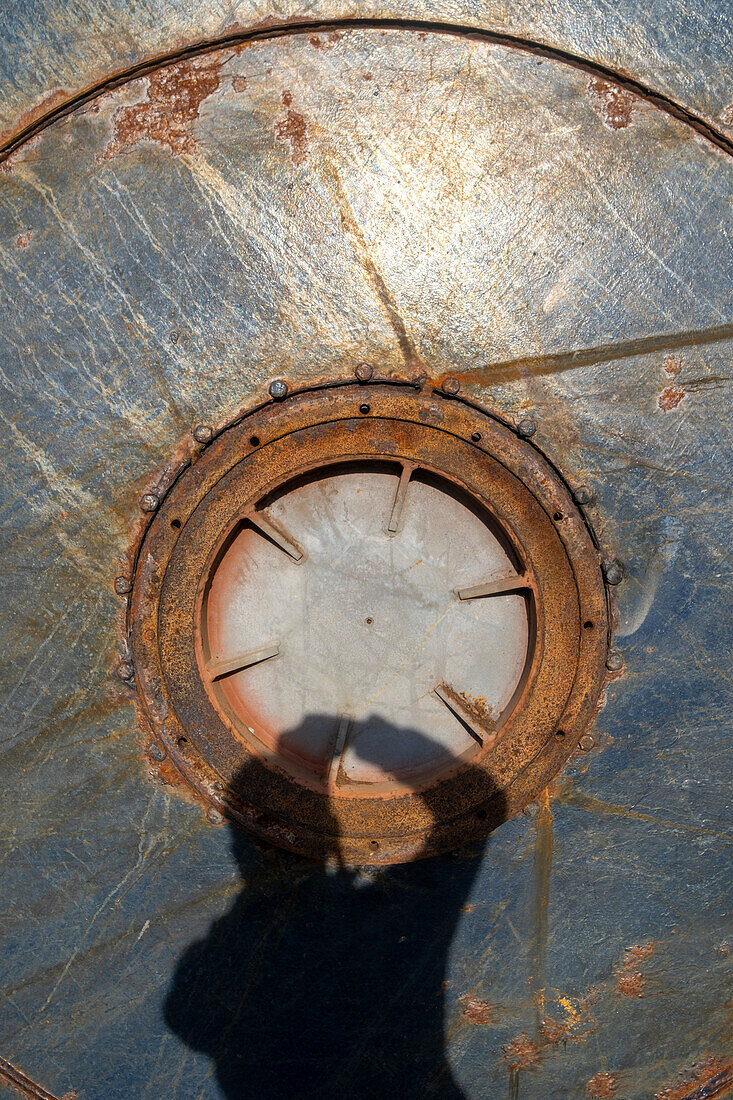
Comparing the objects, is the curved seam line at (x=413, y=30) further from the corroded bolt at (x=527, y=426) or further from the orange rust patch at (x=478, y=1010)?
the orange rust patch at (x=478, y=1010)

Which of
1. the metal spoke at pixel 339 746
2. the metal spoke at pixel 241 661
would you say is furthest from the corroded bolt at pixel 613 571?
the metal spoke at pixel 241 661

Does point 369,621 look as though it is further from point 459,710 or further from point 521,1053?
point 521,1053

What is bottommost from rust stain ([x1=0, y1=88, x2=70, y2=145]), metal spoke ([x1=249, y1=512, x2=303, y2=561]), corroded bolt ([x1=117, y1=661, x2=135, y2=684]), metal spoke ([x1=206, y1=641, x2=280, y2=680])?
metal spoke ([x1=206, y1=641, x2=280, y2=680])

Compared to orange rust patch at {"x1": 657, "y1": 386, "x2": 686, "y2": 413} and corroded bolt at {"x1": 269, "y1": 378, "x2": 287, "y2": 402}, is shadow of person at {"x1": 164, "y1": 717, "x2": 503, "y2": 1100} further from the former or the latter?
orange rust patch at {"x1": 657, "y1": 386, "x2": 686, "y2": 413}

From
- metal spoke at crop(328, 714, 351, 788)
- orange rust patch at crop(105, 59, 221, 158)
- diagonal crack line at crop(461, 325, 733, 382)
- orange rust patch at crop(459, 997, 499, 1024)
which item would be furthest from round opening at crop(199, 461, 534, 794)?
orange rust patch at crop(105, 59, 221, 158)

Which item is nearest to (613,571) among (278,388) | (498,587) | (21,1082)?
(498,587)

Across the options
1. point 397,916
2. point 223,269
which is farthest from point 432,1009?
point 223,269
